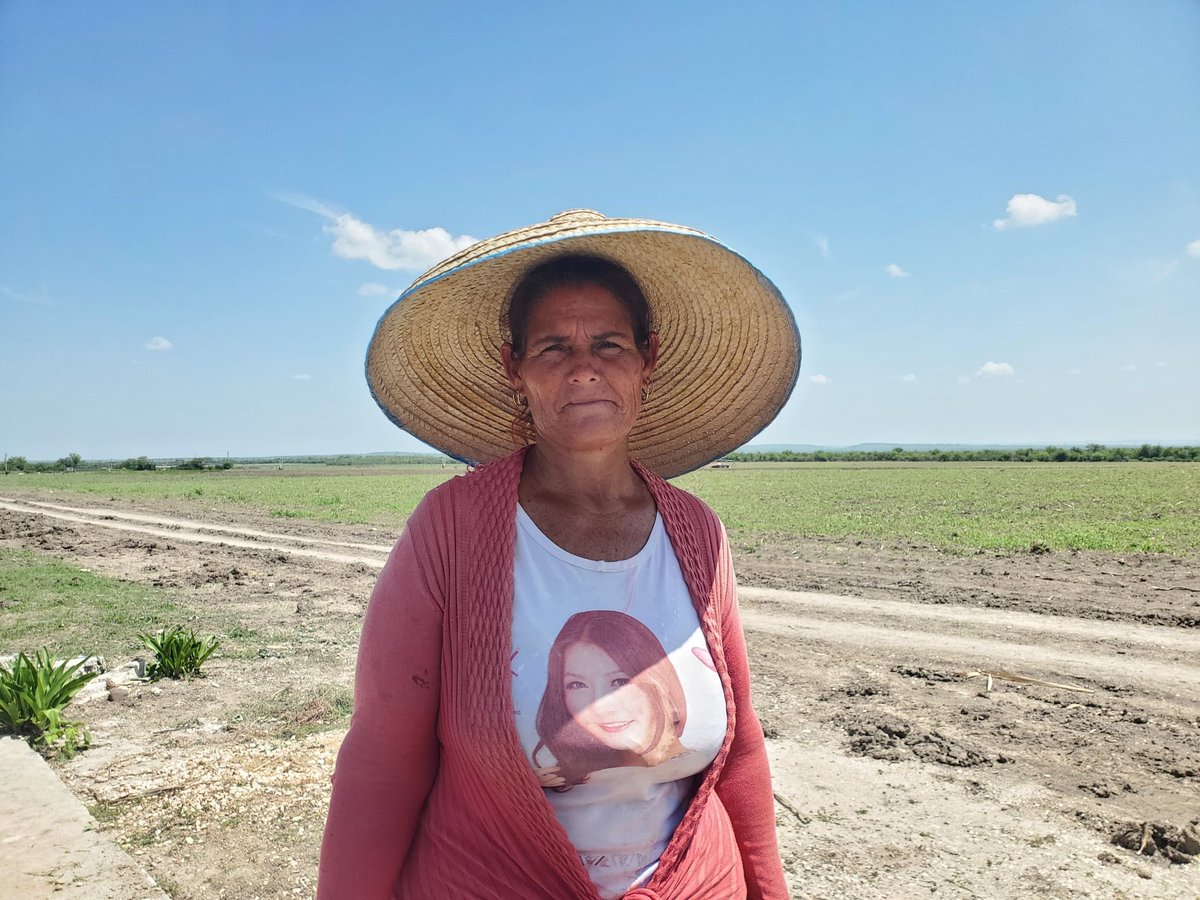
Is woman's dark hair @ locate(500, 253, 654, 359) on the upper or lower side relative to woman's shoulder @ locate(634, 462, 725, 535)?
upper

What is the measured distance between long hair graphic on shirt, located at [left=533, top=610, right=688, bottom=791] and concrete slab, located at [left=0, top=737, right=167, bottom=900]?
2709 millimetres

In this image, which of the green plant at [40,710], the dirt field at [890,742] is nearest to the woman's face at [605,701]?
the dirt field at [890,742]

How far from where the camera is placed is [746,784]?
163 centimetres

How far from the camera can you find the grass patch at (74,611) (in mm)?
7715

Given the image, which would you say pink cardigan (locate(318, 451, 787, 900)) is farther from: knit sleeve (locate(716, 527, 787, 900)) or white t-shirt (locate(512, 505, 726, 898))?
knit sleeve (locate(716, 527, 787, 900))

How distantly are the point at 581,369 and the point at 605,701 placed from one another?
654 mm

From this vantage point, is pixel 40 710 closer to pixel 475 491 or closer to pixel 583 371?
pixel 475 491

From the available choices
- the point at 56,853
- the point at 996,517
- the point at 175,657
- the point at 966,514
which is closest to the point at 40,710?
the point at 175,657

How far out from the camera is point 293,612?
9055 mm

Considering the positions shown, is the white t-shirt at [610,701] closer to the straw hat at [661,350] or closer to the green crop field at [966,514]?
the straw hat at [661,350]

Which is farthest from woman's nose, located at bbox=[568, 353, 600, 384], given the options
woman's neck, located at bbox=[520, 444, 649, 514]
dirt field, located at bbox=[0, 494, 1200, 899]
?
dirt field, located at bbox=[0, 494, 1200, 899]

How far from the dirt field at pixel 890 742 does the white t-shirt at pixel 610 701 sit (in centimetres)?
235

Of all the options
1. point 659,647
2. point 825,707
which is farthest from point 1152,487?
point 659,647

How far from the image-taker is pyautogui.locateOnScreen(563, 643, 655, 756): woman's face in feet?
4.33
